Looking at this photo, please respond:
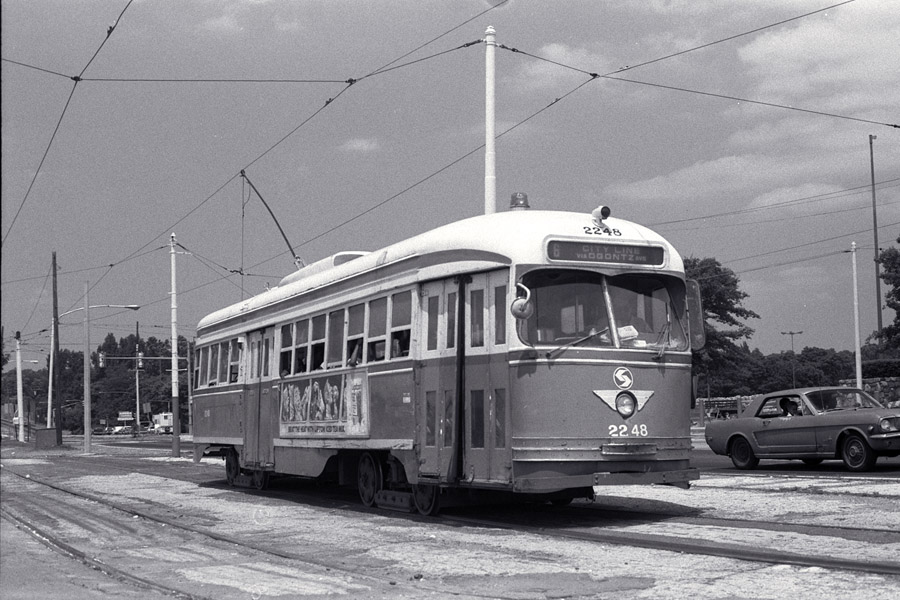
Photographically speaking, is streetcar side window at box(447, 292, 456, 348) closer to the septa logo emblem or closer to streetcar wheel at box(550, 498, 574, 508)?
the septa logo emblem

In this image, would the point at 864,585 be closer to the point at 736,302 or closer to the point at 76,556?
the point at 76,556

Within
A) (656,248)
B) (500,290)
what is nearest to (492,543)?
(500,290)

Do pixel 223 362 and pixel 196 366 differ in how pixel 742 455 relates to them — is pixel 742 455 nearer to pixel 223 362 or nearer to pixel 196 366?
pixel 223 362

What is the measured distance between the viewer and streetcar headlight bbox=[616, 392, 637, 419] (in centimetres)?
1151

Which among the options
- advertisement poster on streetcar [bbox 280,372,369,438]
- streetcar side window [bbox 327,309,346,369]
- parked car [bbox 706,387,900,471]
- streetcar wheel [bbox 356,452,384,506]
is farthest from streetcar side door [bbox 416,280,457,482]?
parked car [bbox 706,387,900,471]

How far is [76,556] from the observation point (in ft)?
34.9

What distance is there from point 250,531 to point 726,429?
36.7 feet

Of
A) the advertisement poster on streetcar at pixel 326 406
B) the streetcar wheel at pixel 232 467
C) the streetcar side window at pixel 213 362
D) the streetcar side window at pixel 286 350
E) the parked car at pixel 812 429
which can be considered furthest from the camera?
the streetcar side window at pixel 213 362

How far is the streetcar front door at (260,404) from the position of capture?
17797mm

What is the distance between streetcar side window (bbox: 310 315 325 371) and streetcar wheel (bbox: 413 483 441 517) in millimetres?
3035

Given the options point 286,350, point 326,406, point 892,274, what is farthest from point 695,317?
point 892,274

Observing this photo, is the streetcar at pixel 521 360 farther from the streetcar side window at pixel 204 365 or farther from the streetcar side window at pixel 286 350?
Answer: the streetcar side window at pixel 204 365

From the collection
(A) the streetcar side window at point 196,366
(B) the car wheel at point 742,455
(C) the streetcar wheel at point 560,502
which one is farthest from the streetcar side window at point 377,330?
(A) the streetcar side window at point 196,366

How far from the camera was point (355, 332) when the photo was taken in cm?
1470
